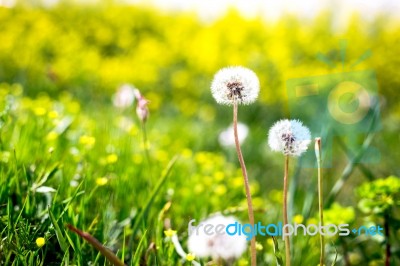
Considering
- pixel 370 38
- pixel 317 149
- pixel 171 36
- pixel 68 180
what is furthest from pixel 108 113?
pixel 370 38

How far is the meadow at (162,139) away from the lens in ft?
3.79

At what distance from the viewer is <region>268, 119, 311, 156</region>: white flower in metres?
0.84

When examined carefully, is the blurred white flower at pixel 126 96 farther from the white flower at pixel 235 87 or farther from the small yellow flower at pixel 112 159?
the white flower at pixel 235 87

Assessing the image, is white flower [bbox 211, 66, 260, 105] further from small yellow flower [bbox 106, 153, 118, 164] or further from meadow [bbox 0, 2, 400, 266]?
small yellow flower [bbox 106, 153, 118, 164]

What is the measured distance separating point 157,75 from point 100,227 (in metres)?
3.28

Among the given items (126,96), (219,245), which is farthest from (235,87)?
(126,96)

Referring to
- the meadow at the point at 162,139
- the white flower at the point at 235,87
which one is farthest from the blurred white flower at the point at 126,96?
the white flower at the point at 235,87

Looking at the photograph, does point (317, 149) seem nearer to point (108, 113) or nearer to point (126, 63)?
point (108, 113)

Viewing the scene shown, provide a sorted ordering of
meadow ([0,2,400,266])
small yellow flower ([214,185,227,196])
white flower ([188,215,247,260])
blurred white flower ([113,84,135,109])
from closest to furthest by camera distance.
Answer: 1. white flower ([188,215,247,260])
2. meadow ([0,2,400,266])
3. small yellow flower ([214,185,227,196])
4. blurred white flower ([113,84,135,109])

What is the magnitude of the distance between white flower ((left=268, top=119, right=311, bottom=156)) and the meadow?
182 mm

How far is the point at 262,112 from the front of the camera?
367 centimetres

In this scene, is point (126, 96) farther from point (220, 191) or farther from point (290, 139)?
point (290, 139)

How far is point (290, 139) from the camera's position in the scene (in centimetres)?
84

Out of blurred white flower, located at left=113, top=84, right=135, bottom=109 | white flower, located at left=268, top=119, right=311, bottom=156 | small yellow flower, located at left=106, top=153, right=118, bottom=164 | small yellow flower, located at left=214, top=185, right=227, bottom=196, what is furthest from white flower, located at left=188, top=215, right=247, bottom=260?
blurred white flower, located at left=113, top=84, right=135, bottom=109
